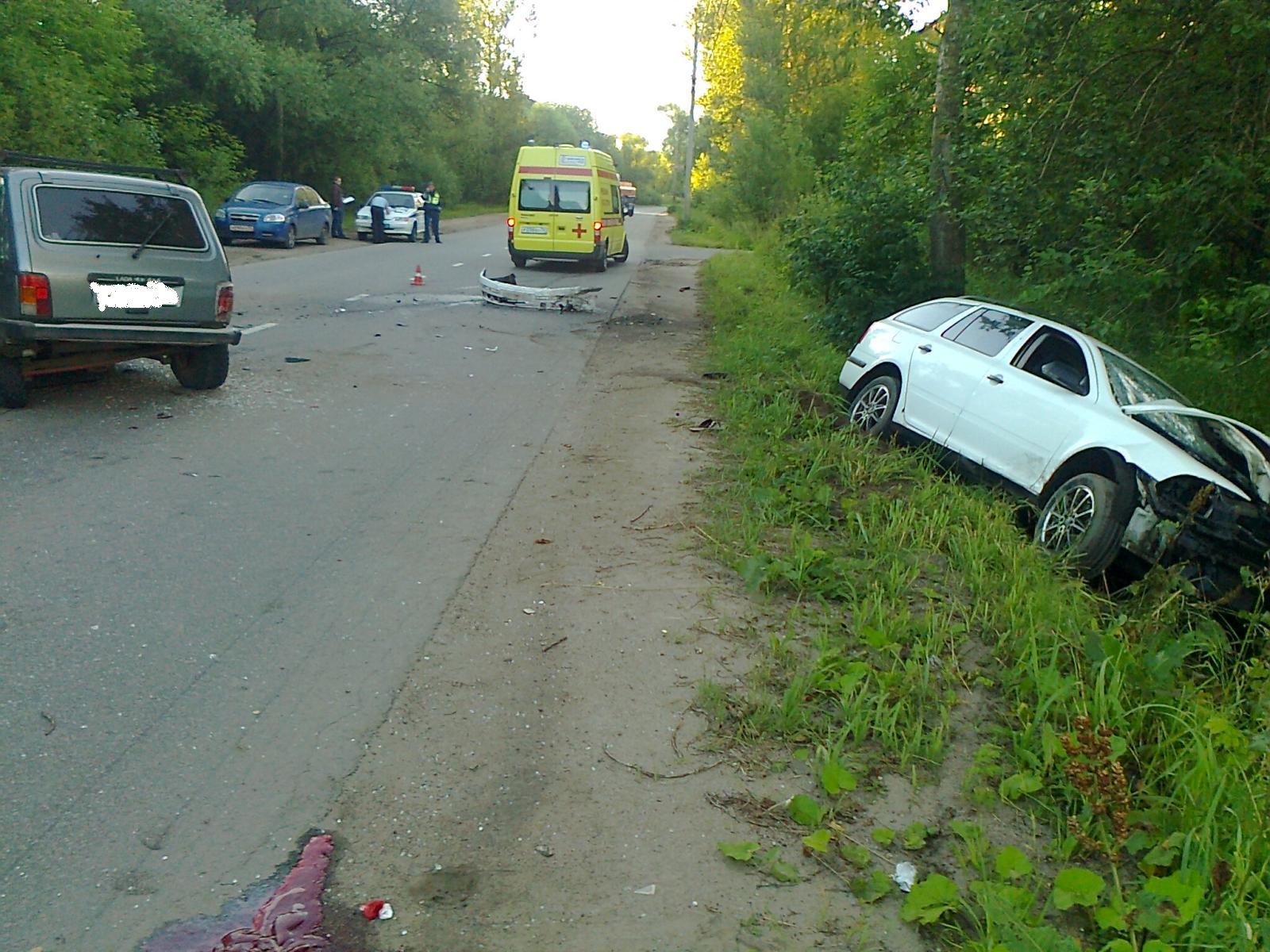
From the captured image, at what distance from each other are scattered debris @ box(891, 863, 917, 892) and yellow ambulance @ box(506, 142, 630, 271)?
22.7m

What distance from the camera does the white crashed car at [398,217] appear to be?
3412cm

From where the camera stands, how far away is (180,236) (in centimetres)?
970

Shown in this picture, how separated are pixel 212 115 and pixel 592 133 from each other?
10608 centimetres

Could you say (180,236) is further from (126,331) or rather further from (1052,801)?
(1052,801)

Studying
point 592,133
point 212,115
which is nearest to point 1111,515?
point 212,115

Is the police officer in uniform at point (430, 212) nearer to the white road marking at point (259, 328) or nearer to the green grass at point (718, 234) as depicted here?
the green grass at point (718, 234)

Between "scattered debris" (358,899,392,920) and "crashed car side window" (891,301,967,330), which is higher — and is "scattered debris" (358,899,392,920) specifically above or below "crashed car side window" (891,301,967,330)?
below

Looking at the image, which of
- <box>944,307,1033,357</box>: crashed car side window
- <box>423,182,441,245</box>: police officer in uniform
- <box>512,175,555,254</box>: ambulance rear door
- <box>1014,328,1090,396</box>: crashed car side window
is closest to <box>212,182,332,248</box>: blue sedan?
<box>423,182,441,245</box>: police officer in uniform

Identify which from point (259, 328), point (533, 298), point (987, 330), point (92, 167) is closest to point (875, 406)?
point (987, 330)

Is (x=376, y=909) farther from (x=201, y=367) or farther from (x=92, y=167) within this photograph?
(x=92, y=167)

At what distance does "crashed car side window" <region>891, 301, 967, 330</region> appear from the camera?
9789mm

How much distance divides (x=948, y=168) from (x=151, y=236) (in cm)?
854

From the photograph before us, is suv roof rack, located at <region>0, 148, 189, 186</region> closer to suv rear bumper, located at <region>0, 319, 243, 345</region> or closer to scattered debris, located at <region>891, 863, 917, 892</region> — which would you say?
suv rear bumper, located at <region>0, 319, 243, 345</region>

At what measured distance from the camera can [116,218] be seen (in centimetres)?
934
